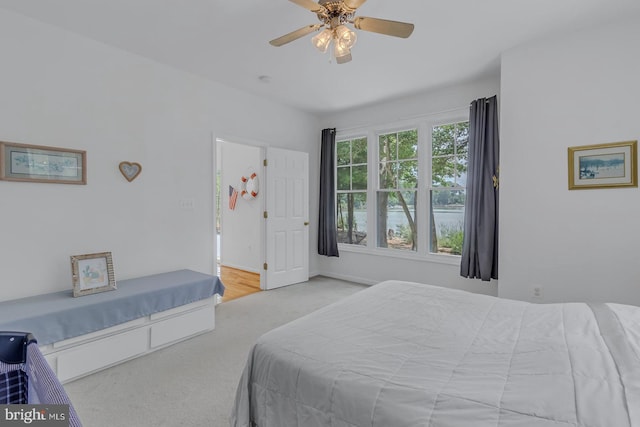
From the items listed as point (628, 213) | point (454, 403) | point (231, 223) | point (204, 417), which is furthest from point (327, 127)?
point (454, 403)

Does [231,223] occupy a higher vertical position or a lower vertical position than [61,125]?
lower

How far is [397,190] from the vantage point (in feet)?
14.8

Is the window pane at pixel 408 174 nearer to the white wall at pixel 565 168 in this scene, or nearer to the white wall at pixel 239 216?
the white wall at pixel 565 168

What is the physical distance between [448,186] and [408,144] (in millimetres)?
831

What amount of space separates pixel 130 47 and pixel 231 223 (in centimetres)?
350

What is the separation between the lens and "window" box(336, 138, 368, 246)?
4895mm

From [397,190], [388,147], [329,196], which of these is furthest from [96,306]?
[388,147]

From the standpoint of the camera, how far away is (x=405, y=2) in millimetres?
2262

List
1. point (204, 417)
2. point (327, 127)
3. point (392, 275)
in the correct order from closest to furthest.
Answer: point (204, 417) < point (392, 275) < point (327, 127)

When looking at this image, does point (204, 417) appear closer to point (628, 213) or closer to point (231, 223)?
point (628, 213)

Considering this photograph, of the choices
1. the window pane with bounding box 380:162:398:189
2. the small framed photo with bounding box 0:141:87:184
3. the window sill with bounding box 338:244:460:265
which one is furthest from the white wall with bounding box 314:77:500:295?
the small framed photo with bounding box 0:141:87:184

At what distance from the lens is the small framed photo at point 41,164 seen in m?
2.40

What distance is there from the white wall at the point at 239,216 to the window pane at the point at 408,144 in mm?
2369

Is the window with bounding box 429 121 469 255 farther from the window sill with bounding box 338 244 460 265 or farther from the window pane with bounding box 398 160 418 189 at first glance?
the window pane with bounding box 398 160 418 189
